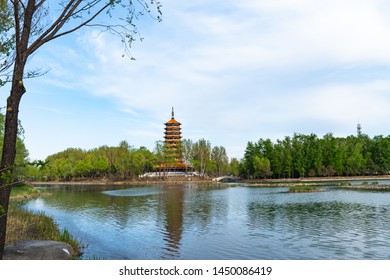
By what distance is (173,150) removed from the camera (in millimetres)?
107250

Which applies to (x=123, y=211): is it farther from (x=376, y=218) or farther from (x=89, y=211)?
(x=376, y=218)

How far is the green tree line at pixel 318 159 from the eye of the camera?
98.9 meters

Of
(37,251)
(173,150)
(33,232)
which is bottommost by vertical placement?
(33,232)

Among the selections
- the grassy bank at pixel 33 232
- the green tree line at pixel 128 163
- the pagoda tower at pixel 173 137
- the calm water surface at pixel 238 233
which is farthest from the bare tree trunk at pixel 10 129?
the pagoda tower at pixel 173 137

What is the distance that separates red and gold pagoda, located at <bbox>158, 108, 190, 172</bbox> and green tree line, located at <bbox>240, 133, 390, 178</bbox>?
23.2 m

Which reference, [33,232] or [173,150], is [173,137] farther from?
[33,232]

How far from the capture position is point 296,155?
328ft

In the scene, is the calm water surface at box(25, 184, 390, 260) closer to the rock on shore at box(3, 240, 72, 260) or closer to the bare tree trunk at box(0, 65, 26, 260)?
the rock on shore at box(3, 240, 72, 260)

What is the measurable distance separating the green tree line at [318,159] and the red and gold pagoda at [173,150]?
2321 centimetres

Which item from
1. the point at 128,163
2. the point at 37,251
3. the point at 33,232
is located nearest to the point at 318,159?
the point at 128,163

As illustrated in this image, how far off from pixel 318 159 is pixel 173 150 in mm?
43935

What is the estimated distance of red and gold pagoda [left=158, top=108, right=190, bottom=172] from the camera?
103688 millimetres

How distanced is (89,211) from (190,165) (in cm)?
7795

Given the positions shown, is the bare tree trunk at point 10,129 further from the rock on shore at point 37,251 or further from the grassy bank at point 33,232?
the grassy bank at point 33,232
